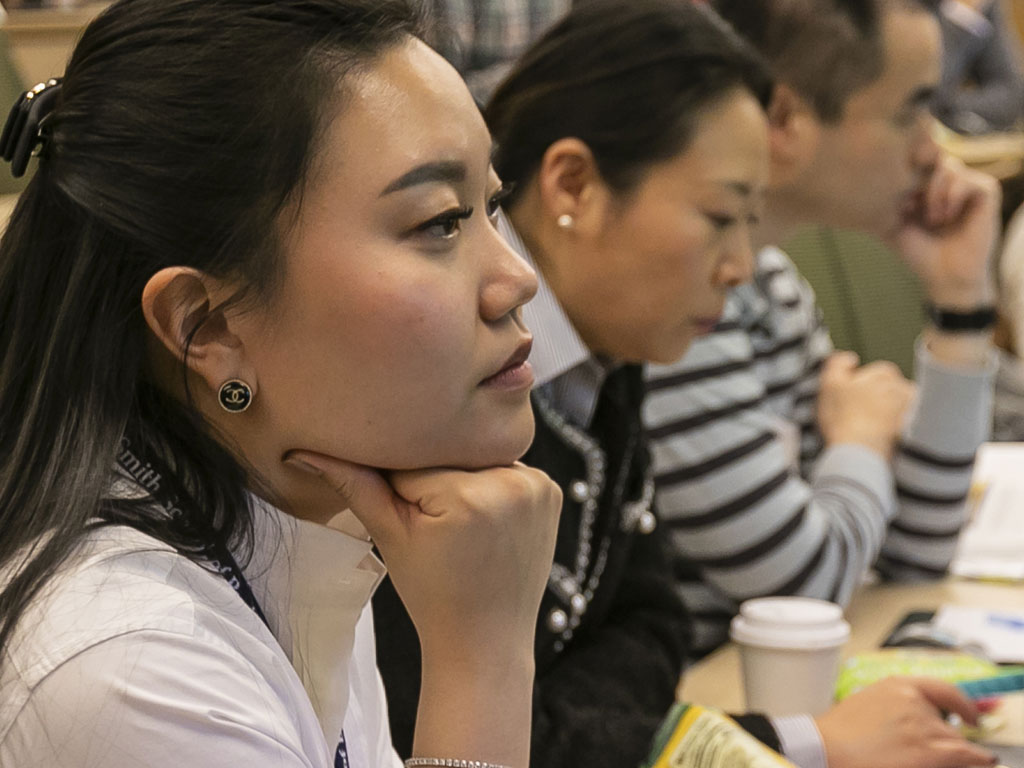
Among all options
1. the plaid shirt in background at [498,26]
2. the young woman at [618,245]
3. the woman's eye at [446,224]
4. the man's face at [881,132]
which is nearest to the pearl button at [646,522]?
the young woman at [618,245]

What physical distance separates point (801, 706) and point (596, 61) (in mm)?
660

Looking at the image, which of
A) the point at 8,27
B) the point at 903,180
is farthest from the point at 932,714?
the point at 8,27

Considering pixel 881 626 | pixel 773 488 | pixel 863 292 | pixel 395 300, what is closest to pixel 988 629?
pixel 881 626

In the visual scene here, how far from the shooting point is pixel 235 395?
82cm

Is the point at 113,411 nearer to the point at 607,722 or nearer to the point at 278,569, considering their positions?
the point at 278,569

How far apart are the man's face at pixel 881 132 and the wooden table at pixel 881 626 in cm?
58

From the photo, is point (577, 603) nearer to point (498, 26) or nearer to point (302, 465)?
point (302, 465)

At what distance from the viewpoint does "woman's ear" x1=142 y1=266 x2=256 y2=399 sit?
2.58ft

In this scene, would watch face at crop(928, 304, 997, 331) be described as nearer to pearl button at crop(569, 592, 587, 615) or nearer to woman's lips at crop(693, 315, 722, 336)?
woman's lips at crop(693, 315, 722, 336)

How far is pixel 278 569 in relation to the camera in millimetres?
859

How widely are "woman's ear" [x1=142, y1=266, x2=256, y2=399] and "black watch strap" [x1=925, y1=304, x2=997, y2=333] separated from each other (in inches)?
56.5

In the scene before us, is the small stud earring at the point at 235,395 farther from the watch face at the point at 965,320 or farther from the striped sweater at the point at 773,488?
the watch face at the point at 965,320

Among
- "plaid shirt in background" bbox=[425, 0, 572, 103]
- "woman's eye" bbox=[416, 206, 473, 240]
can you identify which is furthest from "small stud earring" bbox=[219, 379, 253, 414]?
"plaid shirt in background" bbox=[425, 0, 572, 103]

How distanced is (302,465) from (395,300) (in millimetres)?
133
